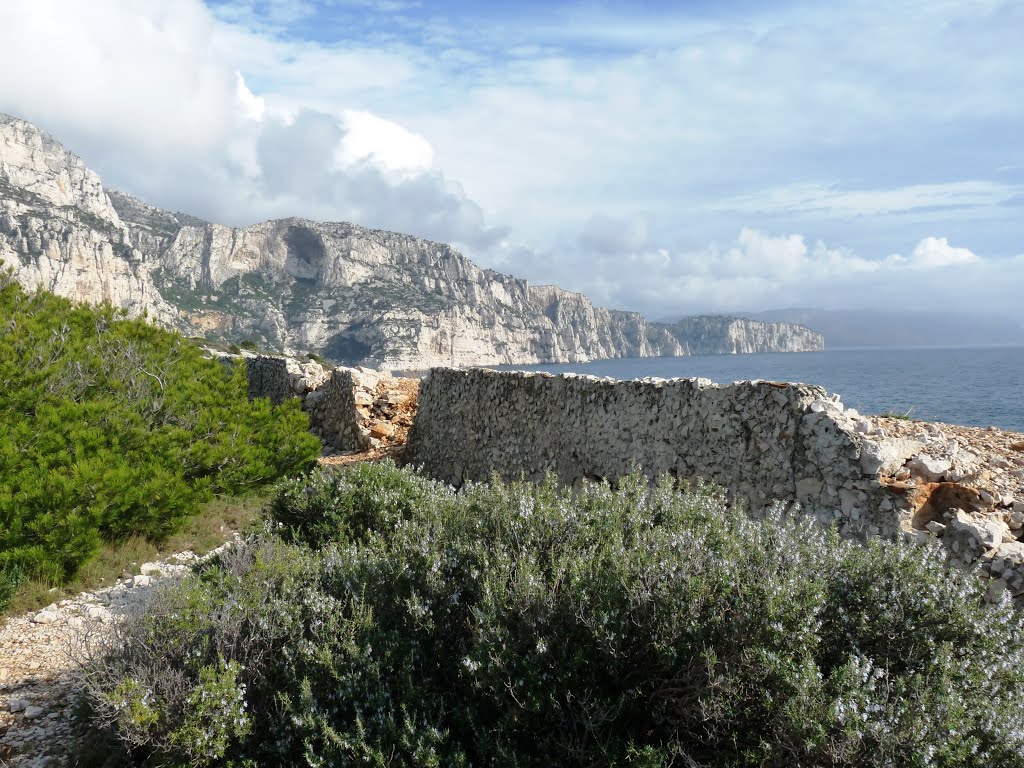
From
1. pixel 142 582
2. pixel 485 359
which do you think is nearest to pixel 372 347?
pixel 485 359

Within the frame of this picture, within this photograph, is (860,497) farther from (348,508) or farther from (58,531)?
(58,531)

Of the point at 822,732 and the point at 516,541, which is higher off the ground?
the point at 516,541

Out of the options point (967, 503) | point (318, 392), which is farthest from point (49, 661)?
point (318, 392)

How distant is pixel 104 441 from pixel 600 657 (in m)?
6.86

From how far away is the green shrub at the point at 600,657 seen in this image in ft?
9.09

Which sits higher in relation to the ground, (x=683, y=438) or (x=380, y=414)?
(x=683, y=438)

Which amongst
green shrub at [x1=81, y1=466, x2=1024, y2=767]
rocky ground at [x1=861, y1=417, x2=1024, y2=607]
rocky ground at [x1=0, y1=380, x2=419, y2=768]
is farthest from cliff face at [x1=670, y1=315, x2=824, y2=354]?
green shrub at [x1=81, y1=466, x2=1024, y2=767]

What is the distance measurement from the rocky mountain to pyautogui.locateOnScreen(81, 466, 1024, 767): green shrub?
66194 millimetres

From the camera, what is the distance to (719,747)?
303 centimetres

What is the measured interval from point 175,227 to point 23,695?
377 feet

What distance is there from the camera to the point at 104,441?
Result: 303 inches

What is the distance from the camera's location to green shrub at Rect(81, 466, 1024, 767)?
2.77 m

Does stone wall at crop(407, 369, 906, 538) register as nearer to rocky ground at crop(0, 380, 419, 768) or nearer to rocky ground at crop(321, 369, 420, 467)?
rocky ground at crop(321, 369, 420, 467)

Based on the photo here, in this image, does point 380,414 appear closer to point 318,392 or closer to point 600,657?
point 318,392
